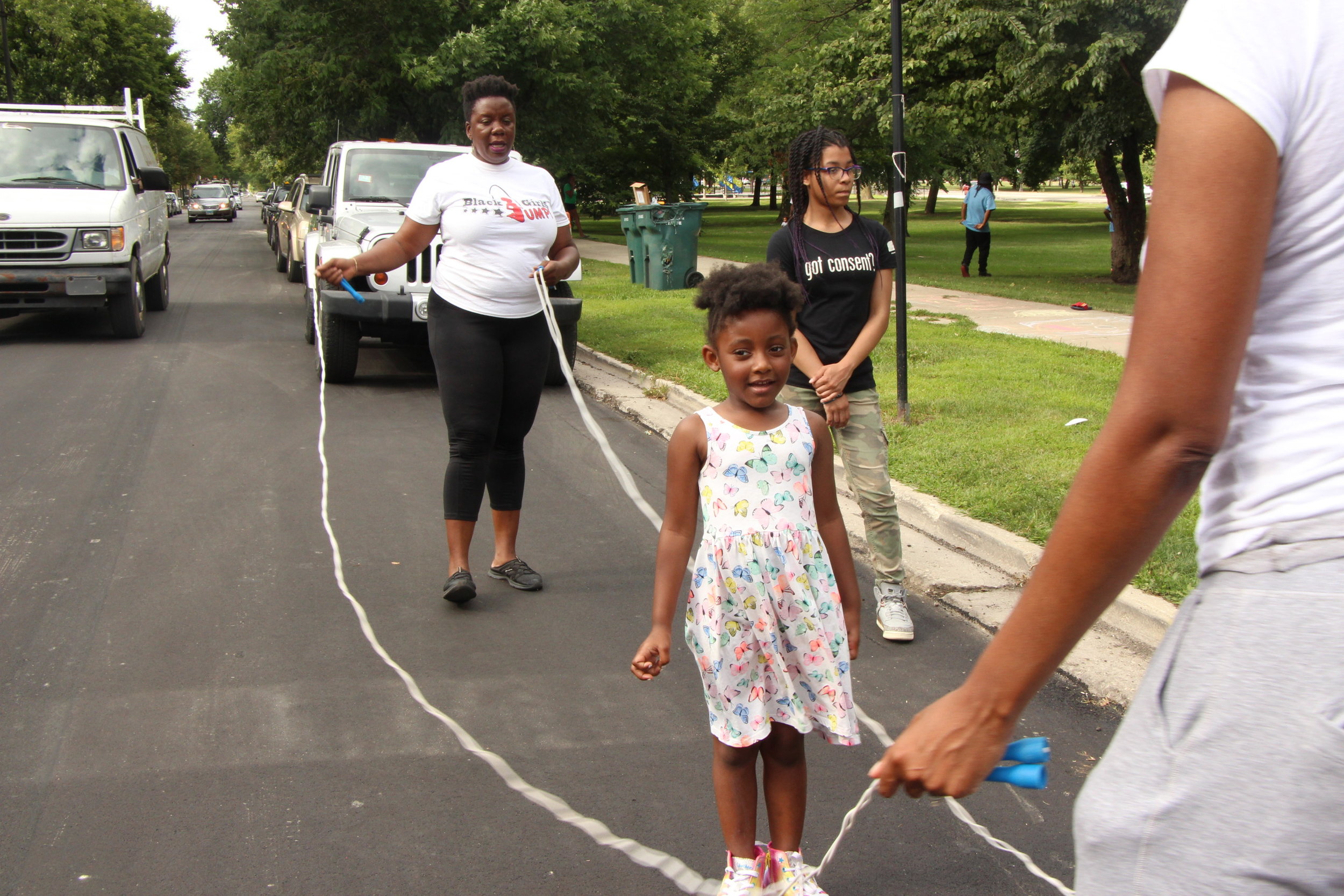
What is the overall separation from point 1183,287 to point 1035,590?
35cm

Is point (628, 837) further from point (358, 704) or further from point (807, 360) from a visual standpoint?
point (807, 360)

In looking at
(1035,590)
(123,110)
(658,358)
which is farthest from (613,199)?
(1035,590)

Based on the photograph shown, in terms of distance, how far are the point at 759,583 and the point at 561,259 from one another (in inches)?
114

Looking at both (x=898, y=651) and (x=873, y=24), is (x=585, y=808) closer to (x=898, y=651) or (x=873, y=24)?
(x=898, y=651)

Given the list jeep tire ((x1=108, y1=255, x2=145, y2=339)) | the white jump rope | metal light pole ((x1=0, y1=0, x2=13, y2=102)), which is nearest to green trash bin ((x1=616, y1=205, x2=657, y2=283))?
jeep tire ((x1=108, y1=255, x2=145, y2=339))

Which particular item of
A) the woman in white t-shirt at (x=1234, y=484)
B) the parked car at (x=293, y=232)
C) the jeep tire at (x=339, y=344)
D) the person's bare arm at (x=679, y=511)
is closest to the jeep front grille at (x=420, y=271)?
the jeep tire at (x=339, y=344)

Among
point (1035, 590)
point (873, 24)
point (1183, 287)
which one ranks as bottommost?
point (1035, 590)

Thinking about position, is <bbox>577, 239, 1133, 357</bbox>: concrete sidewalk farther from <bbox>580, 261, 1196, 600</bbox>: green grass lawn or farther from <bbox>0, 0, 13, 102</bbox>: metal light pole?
<bbox>0, 0, 13, 102</bbox>: metal light pole

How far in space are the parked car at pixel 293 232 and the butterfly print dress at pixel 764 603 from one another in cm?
1289

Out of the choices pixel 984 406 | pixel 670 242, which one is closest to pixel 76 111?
pixel 670 242

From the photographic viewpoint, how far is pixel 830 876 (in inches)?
121

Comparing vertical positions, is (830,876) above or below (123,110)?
below

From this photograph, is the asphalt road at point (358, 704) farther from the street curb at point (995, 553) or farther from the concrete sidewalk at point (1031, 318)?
the concrete sidewalk at point (1031, 318)

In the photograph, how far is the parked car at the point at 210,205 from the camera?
5600 centimetres
